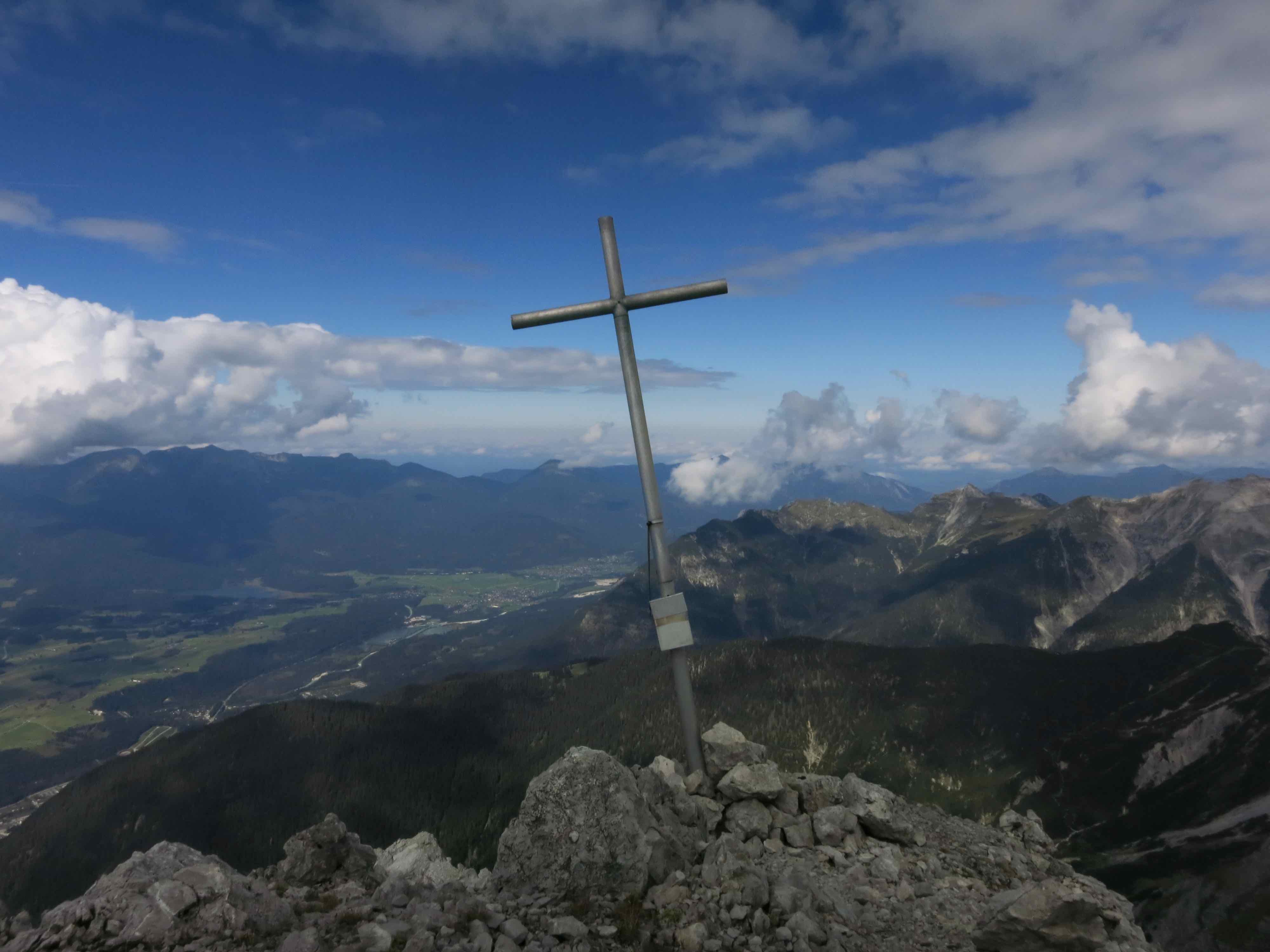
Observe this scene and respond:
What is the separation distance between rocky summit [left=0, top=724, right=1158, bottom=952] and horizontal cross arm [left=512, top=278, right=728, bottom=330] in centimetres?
1068

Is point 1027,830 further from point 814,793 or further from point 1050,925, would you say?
point 1050,925

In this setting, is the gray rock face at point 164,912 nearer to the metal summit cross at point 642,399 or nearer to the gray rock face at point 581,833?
the gray rock face at point 581,833

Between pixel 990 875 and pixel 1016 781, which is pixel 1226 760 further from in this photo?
pixel 990 875

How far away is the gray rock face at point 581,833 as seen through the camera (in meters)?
13.4

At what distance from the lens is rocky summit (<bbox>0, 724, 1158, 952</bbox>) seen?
32.8 feet

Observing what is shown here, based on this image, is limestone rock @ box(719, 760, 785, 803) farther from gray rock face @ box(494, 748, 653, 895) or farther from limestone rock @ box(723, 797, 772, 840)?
gray rock face @ box(494, 748, 653, 895)

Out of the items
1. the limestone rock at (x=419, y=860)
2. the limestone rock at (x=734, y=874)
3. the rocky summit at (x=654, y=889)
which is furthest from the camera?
the limestone rock at (x=419, y=860)

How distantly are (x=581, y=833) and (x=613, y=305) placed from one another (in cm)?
1156

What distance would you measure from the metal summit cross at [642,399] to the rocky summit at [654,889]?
3345 millimetres

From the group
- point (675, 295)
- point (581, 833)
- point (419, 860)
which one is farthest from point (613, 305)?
point (419, 860)

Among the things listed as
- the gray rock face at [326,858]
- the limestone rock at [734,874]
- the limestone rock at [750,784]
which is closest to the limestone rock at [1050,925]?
the limestone rock at [734,874]

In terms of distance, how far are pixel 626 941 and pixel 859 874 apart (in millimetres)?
6505

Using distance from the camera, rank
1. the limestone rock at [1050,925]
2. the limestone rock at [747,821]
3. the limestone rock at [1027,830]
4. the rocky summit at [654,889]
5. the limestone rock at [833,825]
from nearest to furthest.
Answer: the rocky summit at [654,889]
the limestone rock at [1050,925]
the limestone rock at [747,821]
the limestone rock at [833,825]
the limestone rock at [1027,830]

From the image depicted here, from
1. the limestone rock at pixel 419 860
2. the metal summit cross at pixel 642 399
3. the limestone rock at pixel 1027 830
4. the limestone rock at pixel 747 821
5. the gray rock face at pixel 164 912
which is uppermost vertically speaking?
the metal summit cross at pixel 642 399
